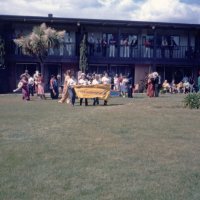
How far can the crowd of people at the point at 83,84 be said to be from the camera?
70.4 ft

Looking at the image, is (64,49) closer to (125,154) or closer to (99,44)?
(99,44)

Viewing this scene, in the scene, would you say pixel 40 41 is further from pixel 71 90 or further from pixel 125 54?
pixel 71 90

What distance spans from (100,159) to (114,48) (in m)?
27.6

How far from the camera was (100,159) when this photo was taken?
8133 mm

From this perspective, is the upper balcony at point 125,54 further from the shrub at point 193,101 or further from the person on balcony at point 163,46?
the shrub at point 193,101

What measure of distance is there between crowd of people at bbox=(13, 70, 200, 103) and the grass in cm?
774

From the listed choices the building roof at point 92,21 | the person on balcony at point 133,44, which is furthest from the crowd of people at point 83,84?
the building roof at point 92,21

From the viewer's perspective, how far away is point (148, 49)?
35.9 meters

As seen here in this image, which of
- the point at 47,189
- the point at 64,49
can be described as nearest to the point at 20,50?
the point at 64,49

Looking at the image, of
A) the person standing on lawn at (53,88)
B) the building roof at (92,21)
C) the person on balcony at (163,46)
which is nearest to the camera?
the person standing on lawn at (53,88)

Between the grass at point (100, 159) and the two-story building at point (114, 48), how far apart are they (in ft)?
68.2

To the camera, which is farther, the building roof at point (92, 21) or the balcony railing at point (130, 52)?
the balcony railing at point (130, 52)

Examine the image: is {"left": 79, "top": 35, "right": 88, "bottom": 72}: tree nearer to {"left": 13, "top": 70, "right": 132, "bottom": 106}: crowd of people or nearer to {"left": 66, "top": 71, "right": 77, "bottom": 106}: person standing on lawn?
{"left": 13, "top": 70, "right": 132, "bottom": 106}: crowd of people

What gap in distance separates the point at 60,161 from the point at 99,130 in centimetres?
401
